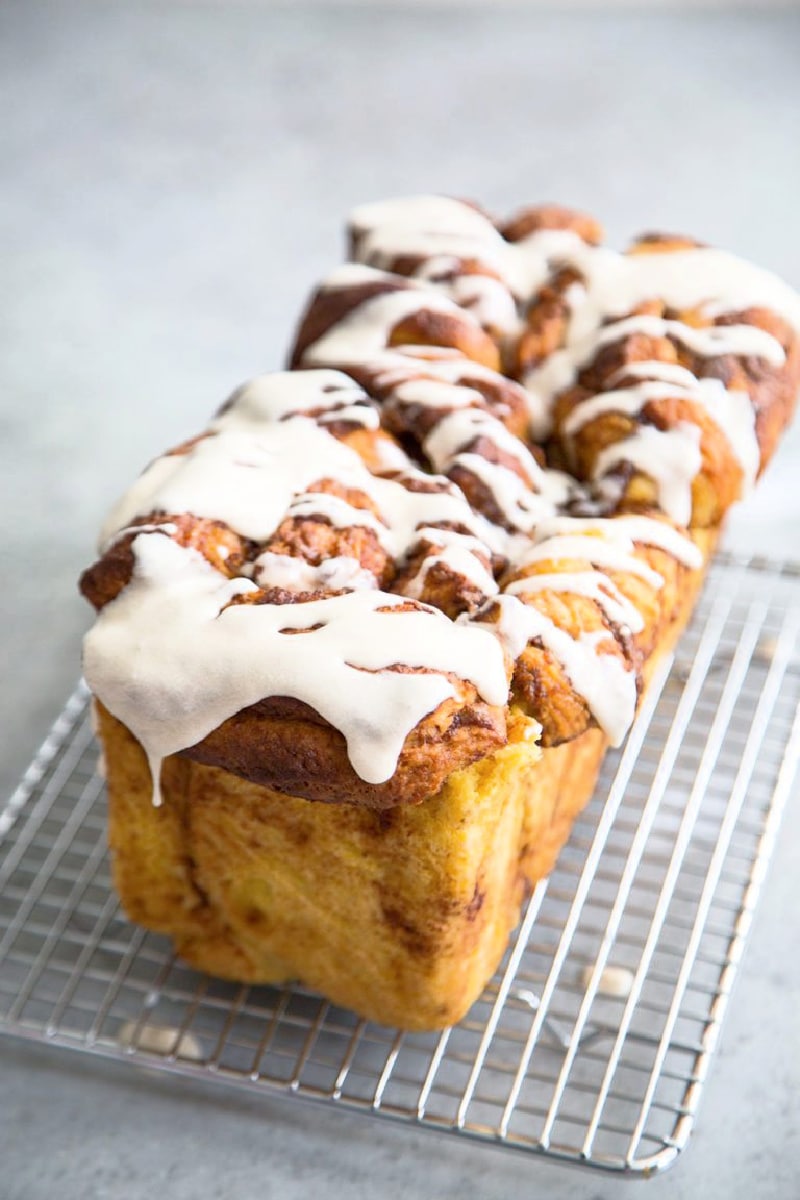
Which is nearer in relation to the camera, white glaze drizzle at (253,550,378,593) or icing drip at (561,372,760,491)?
white glaze drizzle at (253,550,378,593)

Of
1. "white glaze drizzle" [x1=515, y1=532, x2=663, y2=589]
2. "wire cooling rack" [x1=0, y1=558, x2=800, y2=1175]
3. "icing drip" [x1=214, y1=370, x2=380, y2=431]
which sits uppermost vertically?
"icing drip" [x1=214, y1=370, x2=380, y2=431]

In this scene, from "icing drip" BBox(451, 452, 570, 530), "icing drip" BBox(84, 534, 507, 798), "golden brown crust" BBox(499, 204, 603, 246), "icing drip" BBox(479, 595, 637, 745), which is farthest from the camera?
"golden brown crust" BBox(499, 204, 603, 246)

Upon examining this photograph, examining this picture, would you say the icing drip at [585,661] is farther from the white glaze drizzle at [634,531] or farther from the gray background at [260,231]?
the gray background at [260,231]

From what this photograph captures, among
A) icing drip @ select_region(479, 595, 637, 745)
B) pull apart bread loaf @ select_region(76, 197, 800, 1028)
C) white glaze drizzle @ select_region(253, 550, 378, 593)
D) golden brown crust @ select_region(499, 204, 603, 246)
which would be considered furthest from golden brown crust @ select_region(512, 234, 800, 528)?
white glaze drizzle @ select_region(253, 550, 378, 593)

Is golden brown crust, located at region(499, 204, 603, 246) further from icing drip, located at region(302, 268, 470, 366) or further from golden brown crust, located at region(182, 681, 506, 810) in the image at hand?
golden brown crust, located at region(182, 681, 506, 810)

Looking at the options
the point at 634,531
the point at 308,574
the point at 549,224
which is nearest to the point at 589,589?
the point at 634,531

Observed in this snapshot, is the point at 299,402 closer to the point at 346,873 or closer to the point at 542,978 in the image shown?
the point at 346,873

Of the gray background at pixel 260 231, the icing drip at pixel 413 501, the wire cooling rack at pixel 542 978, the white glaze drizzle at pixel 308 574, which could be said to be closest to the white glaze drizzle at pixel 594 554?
the icing drip at pixel 413 501

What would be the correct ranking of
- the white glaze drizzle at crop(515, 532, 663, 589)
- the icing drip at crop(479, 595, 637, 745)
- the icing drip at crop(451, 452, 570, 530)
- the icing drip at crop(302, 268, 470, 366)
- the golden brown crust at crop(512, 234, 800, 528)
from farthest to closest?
the icing drip at crop(302, 268, 470, 366) → the golden brown crust at crop(512, 234, 800, 528) → the icing drip at crop(451, 452, 570, 530) → the white glaze drizzle at crop(515, 532, 663, 589) → the icing drip at crop(479, 595, 637, 745)
